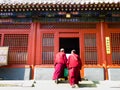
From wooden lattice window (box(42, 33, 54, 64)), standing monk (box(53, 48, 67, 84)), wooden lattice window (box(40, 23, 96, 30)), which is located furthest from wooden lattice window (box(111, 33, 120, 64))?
wooden lattice window (box(42, 33, 54, 64))

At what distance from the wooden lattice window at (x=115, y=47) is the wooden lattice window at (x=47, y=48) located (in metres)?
2.79

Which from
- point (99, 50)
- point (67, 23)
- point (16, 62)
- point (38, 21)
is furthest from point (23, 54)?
point (99, 50)

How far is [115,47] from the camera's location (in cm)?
1223

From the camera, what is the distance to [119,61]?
12.1 meters

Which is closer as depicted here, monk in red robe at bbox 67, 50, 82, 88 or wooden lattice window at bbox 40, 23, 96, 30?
monk in red robe at bbox 67, 50, 82, 88

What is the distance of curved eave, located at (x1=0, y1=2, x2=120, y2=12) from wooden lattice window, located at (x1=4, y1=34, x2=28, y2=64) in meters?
1.31

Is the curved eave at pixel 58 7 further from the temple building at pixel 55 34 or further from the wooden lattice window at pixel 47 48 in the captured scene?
the wooden lattice window at pixel 47 48

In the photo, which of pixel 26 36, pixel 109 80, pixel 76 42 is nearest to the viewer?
pixel 109 80

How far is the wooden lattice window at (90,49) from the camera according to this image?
39.7 ft

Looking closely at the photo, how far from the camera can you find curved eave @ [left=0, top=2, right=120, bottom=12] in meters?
11.8

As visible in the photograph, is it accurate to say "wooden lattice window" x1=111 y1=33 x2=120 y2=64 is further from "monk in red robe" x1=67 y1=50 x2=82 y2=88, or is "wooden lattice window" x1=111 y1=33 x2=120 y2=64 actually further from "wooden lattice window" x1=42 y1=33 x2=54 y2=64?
"wooden lattice window" x1=42 y1=33 x2=54 y2=64

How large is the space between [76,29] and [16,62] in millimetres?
3166

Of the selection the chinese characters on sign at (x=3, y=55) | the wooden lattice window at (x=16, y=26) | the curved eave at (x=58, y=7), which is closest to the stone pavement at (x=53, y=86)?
the chinese characters on sign at (x=3, y=55)

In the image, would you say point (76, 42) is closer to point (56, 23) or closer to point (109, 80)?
point (56, 23)
